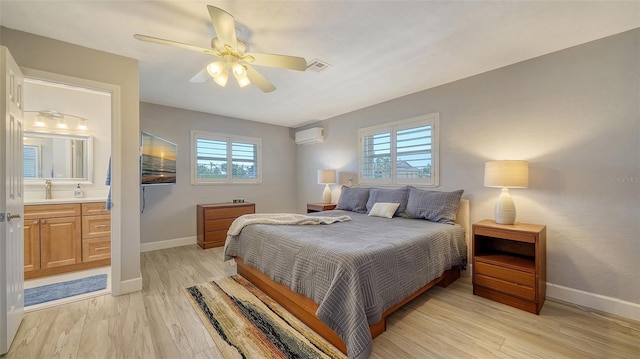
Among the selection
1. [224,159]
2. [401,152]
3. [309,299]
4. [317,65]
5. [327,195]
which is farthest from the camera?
[224,159]

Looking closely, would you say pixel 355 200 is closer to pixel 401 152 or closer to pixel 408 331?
pixel 401 152

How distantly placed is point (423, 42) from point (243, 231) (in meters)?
2.66

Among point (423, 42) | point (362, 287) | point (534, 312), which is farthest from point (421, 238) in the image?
point (423, 42)

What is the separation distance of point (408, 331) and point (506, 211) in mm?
1572

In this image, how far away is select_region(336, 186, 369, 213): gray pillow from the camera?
389cm

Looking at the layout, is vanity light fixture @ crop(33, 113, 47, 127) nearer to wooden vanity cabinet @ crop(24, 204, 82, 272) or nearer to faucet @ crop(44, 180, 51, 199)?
faucet @ crop(44, 180, 51, 199)

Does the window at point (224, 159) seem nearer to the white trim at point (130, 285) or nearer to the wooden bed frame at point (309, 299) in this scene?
the white trim at point (130, 285)

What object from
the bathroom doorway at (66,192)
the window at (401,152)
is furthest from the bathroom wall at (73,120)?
the window at (401,152)

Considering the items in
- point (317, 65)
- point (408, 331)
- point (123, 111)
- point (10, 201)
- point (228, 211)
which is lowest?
point (408, 331)

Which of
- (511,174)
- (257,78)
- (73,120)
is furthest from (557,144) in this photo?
(73,120)

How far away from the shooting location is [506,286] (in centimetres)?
234

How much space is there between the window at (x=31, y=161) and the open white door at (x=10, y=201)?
6.19 ft

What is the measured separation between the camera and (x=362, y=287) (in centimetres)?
164

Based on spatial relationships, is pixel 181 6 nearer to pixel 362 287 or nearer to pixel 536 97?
pixel 362 287
